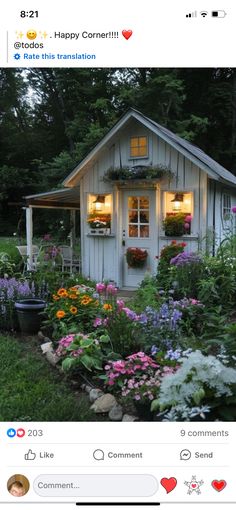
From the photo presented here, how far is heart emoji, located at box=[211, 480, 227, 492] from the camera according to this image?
1.39m

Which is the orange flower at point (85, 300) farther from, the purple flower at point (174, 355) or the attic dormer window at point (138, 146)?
the attic dormer window at point (138, 146)

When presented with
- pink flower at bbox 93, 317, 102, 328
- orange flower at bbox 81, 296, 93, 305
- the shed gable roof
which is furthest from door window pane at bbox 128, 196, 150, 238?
pink flower at bbox 93, 317, 102, 328

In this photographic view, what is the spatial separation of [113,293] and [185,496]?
2356mm

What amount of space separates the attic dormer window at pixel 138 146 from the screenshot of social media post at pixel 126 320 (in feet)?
0.07

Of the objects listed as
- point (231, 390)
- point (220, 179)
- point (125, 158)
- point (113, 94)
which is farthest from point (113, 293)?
point (113, 94)

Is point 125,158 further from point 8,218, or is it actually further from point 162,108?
point 8,218

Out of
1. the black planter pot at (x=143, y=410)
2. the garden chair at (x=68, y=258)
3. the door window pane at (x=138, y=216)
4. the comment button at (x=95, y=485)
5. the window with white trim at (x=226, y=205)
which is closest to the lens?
the comment button at (x=95, y=485)

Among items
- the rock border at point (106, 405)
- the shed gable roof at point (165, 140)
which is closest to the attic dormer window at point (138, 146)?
the shed gable roof at point (165, 140)

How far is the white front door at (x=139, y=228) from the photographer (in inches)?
304

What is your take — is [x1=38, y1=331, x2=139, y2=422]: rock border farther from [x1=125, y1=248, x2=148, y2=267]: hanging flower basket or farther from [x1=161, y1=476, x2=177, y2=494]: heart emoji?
[x1=125, y1=248, x2=148, y2=267]: hanging flower basket
